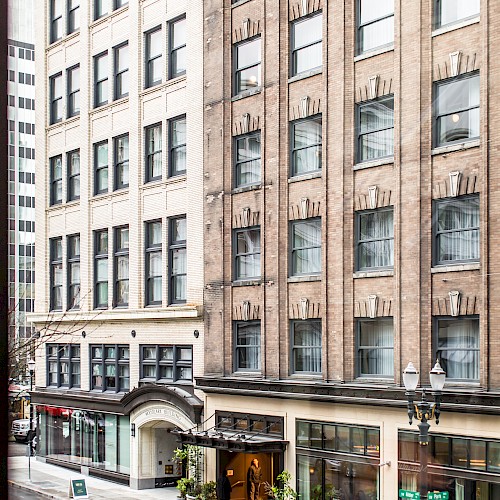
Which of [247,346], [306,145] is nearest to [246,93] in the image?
[306,145]

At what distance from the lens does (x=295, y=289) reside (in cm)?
1145

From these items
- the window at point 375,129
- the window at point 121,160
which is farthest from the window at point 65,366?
the window at point 375,129

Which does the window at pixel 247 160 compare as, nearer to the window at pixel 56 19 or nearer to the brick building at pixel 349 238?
the brick building at pixel 349 238

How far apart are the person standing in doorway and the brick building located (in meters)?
0.09

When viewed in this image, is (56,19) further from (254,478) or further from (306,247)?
(254,478)

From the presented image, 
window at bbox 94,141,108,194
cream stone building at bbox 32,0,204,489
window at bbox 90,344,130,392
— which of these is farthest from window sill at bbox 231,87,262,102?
window at bbox 90,344,130,392

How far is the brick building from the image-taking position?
9.14 metres

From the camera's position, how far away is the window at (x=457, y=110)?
30.0 feet

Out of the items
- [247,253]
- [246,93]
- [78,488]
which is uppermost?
[246,93]

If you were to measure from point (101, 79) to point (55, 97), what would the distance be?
756 mm

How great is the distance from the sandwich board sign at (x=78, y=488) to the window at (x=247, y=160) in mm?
4407

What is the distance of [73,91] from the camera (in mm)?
14359

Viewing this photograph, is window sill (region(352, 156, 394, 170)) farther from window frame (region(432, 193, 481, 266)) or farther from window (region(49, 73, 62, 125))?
Answer: window (region(49, 73, 62, 125))

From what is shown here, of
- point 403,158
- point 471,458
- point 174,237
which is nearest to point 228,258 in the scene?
point 174,237
